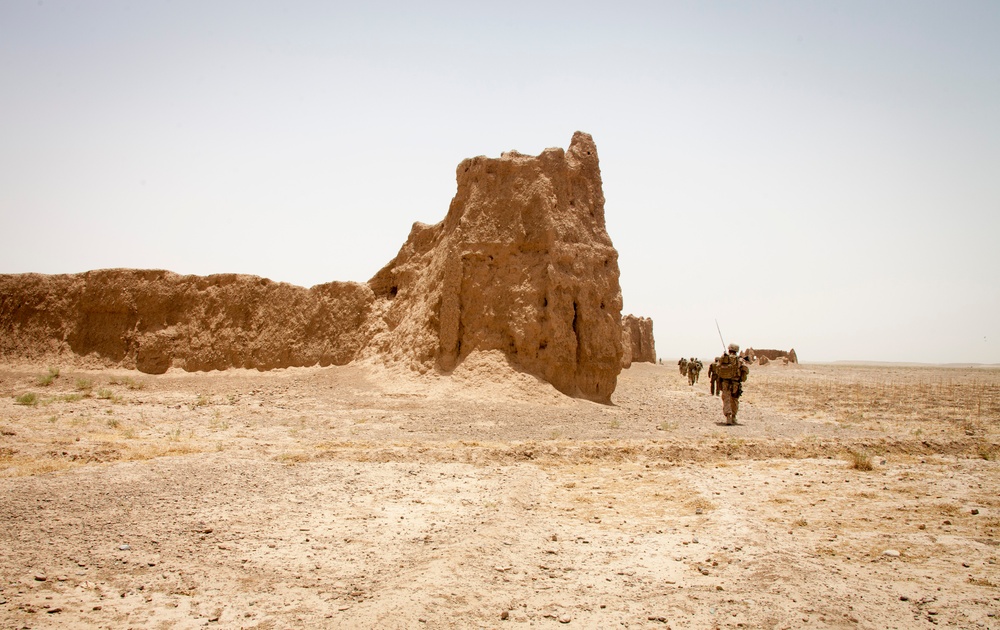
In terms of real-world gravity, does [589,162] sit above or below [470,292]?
above

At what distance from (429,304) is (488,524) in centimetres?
1300

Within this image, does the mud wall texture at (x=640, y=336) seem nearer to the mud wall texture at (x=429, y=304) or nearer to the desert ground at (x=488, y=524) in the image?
the mud wall texture at (x=429, y=304)

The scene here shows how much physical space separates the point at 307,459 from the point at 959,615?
24.5ft

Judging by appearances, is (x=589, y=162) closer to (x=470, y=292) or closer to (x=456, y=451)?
(x=470, y=292)

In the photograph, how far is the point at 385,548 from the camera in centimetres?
566

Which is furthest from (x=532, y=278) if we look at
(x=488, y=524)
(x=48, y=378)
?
(x=48, y=378)

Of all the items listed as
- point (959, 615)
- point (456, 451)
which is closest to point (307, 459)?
point (456, 451)

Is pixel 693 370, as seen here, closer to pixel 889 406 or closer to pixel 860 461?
pixel 889 406

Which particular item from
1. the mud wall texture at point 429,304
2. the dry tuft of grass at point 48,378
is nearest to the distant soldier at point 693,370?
the mud wall texture at point 429,304

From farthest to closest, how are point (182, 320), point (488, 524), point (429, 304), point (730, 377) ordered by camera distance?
1. point (182, 320)
2. point (429, 304)
3. point (730, 377)
4. point (488, 524)

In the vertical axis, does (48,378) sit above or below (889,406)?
below

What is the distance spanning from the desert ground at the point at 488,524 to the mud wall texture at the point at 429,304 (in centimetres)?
490

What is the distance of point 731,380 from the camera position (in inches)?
544

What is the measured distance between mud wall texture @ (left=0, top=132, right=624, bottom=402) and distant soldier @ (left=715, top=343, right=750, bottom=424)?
3.99 meters
